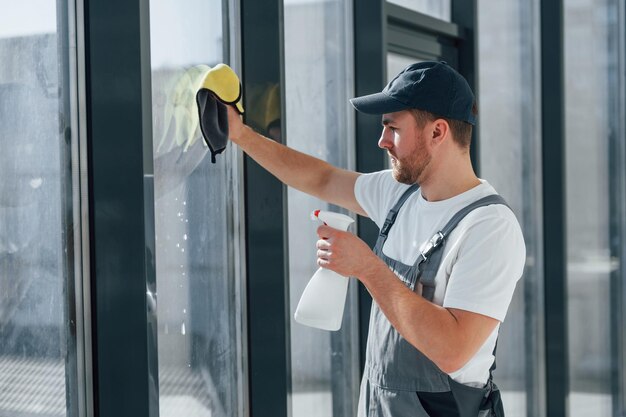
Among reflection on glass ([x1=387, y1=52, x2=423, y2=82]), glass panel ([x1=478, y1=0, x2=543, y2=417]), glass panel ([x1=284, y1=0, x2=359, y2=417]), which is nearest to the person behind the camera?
glass panel ([x1=284, y1=0, x2=359, y2=417])

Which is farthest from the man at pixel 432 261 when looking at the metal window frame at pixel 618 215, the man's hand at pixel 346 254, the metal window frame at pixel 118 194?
the metal window frame at pixel 618 215

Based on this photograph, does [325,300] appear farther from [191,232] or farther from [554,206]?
[554,206]

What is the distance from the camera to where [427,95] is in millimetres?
1754

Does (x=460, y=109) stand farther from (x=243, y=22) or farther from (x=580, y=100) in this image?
(x=580, y=100)

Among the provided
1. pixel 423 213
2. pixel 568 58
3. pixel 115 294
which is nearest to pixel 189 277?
pixel 115 294

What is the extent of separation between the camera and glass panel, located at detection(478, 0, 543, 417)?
136 inches

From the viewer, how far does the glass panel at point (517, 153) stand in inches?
136

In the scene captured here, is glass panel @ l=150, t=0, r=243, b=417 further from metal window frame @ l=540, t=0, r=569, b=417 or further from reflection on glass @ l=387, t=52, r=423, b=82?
metal window frame @ l=540, t=0, r=569, b=417

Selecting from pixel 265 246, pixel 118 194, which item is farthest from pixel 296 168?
pixel 118 194

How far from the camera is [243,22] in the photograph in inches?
80.4

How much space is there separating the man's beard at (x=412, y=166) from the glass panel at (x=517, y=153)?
1675 mm

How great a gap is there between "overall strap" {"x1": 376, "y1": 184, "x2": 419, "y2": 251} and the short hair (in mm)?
168

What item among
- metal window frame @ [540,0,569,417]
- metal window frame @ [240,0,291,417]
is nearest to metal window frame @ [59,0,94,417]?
metal window frame @ [240,0,291,417]

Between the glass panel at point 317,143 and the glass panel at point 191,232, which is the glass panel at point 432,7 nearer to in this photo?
the glass panel at point 317,143
